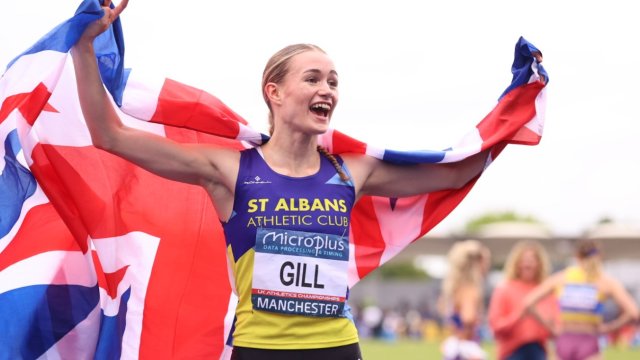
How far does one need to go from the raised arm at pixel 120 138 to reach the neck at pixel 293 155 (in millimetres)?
205

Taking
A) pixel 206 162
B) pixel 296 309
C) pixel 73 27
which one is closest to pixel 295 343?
pixel 296 309

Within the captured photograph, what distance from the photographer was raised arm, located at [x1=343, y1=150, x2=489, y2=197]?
16.1ft

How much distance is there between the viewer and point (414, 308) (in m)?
54.4

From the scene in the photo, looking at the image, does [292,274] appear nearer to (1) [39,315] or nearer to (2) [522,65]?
(1) [39,315]

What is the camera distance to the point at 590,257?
1114 centimetres

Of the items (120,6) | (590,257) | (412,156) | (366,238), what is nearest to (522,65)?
(412,156)

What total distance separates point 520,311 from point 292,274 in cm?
705

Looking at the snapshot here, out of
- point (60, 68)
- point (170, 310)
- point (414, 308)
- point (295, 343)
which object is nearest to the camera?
point (295, 343)

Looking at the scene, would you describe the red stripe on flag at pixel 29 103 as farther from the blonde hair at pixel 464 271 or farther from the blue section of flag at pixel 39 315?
the blonde hair at pixel 464 271

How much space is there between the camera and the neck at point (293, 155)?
4602 millimetres

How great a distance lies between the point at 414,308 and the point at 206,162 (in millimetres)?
50691

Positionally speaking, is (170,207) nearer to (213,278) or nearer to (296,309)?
(213,278)

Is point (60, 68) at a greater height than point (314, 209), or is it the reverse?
A: point (60, 68)

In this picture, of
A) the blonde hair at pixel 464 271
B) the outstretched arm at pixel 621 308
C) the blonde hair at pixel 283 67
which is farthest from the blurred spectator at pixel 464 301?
the blonde hair at pixel 283 67
